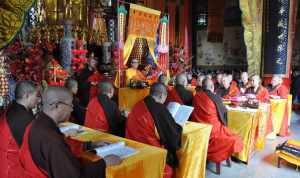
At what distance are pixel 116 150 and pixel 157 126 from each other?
26.5 inches

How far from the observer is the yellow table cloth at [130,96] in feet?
22.8

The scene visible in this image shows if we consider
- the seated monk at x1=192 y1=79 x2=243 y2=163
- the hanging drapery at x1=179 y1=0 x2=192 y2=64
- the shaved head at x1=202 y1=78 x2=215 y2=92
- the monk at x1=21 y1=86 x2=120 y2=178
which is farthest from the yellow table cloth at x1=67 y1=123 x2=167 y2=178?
the hanging drapery at x1=179 y1=0 x2=192 y2=64

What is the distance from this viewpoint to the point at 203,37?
12.2m

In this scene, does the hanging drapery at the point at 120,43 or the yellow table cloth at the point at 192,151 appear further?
the hanging drapery at the point at 120,43

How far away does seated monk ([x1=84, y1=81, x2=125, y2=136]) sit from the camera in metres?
3.73

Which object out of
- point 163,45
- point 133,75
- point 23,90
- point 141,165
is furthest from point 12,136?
point 163,45

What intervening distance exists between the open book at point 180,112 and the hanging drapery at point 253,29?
18.3ft

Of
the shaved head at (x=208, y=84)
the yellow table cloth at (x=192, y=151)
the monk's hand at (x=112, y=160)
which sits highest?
the shaved head at (x=208, y=84)

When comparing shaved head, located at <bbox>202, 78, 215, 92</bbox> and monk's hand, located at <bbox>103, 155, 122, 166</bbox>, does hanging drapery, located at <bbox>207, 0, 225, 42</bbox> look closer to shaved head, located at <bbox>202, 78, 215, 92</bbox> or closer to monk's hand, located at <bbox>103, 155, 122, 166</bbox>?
shaved head, located at <bbox>202, 78, 215, 92</bbox>

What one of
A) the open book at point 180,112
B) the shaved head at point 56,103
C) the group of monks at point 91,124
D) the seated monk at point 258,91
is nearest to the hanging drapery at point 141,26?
the group of monks at point 91,124

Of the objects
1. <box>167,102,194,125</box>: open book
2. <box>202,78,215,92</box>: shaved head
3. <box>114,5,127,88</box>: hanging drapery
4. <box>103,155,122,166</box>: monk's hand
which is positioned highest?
<box>114,5,127,88</box>: hanging drapery

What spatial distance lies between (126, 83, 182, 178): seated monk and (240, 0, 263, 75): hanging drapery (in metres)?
5.96

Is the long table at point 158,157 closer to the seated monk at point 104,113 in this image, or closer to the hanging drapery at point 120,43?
the seated monk at point 104,113

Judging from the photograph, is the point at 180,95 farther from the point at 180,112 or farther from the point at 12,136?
the point at 12,136
